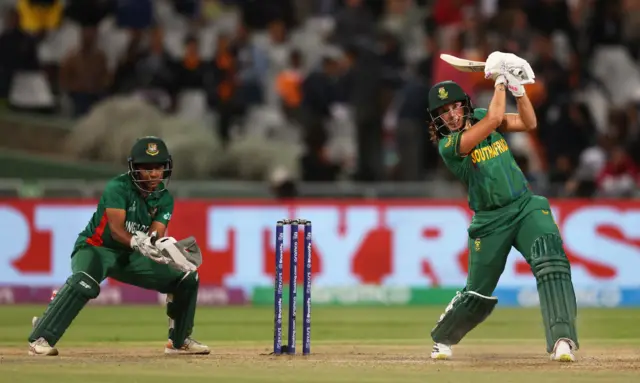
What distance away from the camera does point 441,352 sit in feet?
33.8

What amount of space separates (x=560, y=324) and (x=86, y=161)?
1124 centimetres

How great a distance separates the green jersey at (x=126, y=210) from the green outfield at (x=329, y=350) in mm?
911

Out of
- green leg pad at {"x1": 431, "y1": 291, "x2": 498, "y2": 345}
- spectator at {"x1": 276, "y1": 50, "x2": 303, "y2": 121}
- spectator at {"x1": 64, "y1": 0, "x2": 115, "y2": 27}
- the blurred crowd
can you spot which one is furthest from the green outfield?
spectator at {"x1": 64, "y1": 0, "x2": 115, "y2": 27}

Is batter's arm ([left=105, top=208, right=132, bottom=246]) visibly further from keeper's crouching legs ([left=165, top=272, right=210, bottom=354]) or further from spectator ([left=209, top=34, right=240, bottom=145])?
spectator ([left=209, top=34, right=240, bottom=145])

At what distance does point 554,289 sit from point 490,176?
0.96m

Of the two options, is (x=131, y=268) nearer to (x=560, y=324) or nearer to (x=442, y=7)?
(x=560, y=324)

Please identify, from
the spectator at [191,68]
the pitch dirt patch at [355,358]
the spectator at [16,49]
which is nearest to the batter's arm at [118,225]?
the pitch dirt patch at [355,358]

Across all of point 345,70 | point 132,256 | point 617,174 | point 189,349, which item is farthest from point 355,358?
point 345,70

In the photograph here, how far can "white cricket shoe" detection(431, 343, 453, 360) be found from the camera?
1029 cm

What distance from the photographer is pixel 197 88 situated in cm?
2036

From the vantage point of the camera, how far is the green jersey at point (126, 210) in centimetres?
1059

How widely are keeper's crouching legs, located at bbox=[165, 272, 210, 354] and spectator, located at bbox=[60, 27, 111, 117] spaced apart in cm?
1016

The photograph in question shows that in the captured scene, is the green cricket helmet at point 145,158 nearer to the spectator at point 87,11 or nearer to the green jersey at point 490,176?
the green jersey at point 490,176

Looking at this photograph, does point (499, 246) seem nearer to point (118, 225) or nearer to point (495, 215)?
point (495, 215)
